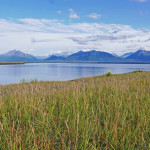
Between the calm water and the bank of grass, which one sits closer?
the bank of grass

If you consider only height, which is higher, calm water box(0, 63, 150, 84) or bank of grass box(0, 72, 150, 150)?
bank of grass box(0, 72, 150, 150)

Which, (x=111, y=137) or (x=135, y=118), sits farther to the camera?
(x=135, y=118)

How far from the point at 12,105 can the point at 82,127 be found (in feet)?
6.82

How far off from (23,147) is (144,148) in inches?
70.1

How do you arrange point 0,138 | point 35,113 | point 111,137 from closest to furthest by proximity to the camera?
point 0,138 < point 111,137 < point 35,113

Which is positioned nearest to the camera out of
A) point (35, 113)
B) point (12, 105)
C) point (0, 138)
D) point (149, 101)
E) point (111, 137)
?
point (0, 138)

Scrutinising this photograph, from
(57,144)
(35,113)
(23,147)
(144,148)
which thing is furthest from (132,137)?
(35,113)

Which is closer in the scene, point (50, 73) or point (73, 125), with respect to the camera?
point (73, 125)

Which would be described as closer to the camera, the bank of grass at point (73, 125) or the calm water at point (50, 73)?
the bank of grass at point (73, 125)

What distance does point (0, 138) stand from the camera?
2705 mm

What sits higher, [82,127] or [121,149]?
[82,127]

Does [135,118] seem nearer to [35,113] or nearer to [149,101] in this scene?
[149,101]

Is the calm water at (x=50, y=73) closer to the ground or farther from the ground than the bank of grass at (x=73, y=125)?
closer to the ground

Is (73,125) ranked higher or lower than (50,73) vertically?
higher
